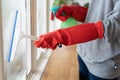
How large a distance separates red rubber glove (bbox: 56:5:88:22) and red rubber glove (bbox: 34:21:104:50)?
368 mm

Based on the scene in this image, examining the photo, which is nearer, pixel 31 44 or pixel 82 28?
pixel 82 28

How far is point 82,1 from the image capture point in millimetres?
2236

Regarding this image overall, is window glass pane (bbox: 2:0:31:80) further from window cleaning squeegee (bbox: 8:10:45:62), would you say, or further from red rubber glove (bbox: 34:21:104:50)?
red rubber glove (bbox: 34:21:104:50)

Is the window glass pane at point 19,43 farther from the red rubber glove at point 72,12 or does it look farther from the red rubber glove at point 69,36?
the red rubber glove at point 69,36

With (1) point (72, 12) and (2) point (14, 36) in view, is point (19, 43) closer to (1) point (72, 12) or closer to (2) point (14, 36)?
(2) point (14, 36)

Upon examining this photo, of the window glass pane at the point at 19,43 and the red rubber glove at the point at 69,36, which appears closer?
the red rubber glove at the point at 69,36

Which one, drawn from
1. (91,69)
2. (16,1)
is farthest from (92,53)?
(16,1)

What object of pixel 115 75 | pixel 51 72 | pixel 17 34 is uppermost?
pixel 17 34

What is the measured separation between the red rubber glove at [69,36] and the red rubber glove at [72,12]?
0.37 m

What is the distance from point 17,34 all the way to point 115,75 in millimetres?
516

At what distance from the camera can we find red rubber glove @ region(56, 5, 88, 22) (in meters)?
1.08

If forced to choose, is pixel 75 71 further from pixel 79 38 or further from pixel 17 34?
pixel 79 38

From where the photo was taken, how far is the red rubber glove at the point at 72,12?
1.08 meters

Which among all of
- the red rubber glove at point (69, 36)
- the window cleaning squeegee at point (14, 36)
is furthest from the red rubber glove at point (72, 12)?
the red rubber glove at point (69, 36)
